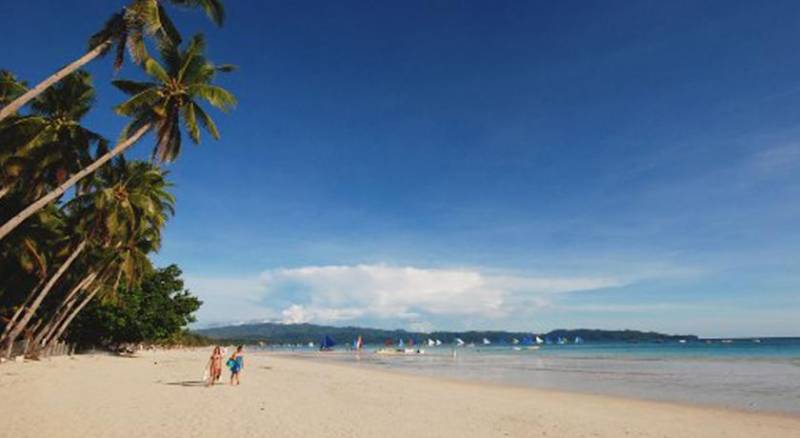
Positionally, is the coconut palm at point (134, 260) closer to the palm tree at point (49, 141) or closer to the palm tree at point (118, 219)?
the palm tree at point (118, 219)

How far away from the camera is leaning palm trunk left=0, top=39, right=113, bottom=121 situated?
13.8 m

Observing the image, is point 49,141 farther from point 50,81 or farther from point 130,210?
point 50,81

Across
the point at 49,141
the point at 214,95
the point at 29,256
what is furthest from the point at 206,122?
the point at 29,256

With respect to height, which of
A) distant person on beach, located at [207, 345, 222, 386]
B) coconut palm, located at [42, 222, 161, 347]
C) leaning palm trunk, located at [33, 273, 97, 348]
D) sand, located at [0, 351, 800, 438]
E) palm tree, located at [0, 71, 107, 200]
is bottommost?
sand, located at [0, 351, 800, 438]

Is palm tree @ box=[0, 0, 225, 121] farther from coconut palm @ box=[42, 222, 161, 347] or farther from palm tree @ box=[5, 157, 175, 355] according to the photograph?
coconut palm @ box=[42, 222, 161, 347]

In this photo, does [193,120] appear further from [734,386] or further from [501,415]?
[734,386]

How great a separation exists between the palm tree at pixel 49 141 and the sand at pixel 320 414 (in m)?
9.52

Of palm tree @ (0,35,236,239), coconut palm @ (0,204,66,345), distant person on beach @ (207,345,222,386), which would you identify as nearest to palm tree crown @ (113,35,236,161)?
palm tree @ (0,35,236,239)

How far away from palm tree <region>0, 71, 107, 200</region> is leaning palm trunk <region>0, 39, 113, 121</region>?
873 centimetres

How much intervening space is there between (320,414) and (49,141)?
1952 centimetres

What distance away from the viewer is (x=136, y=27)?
17562 millimetres

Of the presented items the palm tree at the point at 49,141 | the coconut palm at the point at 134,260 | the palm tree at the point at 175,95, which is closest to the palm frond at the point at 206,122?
the palm tree at the point at 175,95

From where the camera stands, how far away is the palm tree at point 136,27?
16719 mm

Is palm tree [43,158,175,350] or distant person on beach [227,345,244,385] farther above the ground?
palm tree [43,158,175,350]
